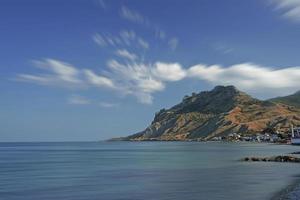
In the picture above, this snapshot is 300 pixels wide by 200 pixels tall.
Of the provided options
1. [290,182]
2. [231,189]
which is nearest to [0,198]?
[231,189]

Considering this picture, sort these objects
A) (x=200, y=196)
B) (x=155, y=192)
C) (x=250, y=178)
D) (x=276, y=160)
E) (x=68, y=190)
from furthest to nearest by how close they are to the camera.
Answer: (x=276, y=160) → (x=250, y=178) → (x=68, y=190) → (x=155, y=192) → (x=200, y=196)

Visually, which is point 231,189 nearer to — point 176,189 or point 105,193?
point 176,189

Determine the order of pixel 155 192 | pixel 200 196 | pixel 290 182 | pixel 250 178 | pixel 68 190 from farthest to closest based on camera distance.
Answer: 1. pixel 250 178
2. pixel 290 182
3. pixel 68 190
4. pixel 155 192
5. pixel 200 196

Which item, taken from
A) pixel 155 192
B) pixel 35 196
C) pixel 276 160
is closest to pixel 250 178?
pixel 155 192

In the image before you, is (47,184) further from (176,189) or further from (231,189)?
(231,189)

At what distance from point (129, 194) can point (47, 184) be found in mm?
19636

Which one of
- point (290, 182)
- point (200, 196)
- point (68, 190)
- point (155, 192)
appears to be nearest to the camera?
point (200, 196)

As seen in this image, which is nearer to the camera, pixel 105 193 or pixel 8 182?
pixel 105 193

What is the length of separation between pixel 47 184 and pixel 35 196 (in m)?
15.1

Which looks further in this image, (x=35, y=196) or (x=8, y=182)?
(x=8, y=182)

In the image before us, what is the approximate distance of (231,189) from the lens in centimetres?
6078

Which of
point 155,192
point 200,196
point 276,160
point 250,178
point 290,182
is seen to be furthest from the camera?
point 276,160

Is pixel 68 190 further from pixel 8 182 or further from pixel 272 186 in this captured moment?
pixel 272 186

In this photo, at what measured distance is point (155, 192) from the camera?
5884 centimetres
